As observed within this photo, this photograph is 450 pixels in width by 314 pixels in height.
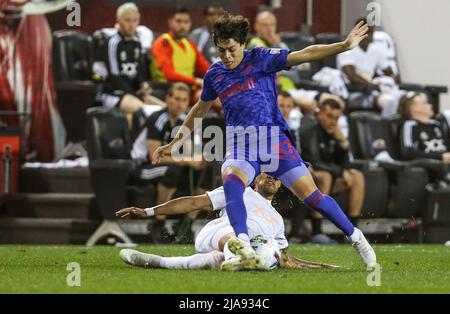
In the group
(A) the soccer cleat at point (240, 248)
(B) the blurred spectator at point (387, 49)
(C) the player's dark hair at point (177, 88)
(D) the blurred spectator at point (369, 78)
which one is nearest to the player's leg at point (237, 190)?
(A) the soccer cleat at point (240, 248)

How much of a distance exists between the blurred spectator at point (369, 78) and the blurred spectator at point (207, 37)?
1615mm

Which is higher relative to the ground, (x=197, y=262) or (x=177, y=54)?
(x=177, y=54)

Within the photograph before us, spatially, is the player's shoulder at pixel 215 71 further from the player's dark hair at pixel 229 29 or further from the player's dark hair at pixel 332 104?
the player's dark hair at pixel 332 104

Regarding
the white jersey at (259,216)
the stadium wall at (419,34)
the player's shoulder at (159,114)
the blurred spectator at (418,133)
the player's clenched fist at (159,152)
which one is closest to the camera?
the white jersey at (259,216)

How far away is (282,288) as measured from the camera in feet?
27.4

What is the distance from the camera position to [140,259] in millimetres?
10070

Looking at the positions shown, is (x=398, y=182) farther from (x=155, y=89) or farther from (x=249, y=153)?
(x=249, y=153)

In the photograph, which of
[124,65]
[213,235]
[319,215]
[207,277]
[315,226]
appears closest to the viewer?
[207,277]

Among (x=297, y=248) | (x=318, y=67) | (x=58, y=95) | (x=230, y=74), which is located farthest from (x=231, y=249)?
(x=318, y=67)

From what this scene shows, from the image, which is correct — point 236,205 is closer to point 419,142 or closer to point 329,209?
point 329,209

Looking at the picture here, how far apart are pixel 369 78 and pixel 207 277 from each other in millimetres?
8447

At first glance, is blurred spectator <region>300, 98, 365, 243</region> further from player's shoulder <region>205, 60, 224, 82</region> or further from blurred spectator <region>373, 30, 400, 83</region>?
player's shoulder <region>205, 60, 224, 82</region>

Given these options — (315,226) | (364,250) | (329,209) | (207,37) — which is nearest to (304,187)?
(329,209)

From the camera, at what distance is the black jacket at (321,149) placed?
1527cm
